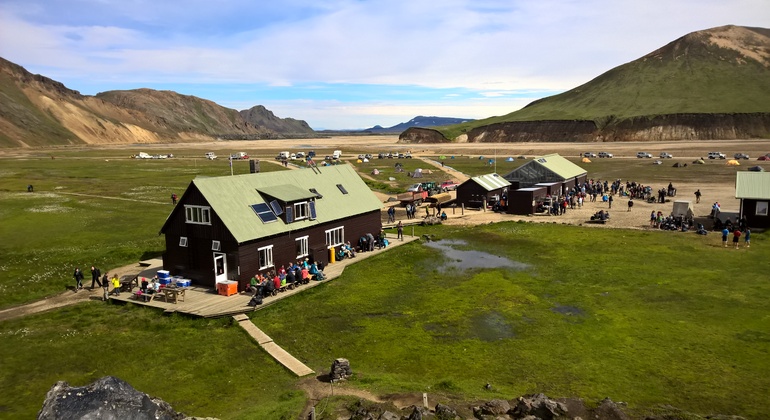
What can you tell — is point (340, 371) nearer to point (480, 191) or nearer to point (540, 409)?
point (540, 409)

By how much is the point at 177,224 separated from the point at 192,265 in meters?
2.95

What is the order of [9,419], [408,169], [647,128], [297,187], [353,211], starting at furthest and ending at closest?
[647,128] < [408,169] < [353,211] < [297,187] < [9,419]

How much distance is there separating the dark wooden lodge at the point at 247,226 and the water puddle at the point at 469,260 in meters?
8.70

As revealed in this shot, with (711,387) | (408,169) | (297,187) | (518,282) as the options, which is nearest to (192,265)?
(297,187)

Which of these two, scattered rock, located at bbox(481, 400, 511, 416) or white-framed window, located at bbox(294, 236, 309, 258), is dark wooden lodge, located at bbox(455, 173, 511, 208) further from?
scattered rock, located at bbox(481, 400, 511, 416)

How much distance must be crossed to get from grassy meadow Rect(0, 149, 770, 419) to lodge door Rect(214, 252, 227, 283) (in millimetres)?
4681

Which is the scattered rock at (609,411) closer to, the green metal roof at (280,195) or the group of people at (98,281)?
the green metal roof at (280,195)

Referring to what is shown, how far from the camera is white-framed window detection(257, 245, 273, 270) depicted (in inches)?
1253

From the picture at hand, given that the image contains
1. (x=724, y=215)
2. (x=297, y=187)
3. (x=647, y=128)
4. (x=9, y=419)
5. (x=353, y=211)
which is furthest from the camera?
(x=647, y=128)

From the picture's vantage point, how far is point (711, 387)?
1867 centimetres

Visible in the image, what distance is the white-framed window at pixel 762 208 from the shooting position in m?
44.7

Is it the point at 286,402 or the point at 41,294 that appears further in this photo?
the point at 41,294

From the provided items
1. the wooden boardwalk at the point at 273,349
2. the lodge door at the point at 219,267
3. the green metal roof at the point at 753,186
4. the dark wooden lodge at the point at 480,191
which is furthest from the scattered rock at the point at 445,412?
the dark wooden lodge at the point at 480,191

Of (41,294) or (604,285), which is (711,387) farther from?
(41,294)
